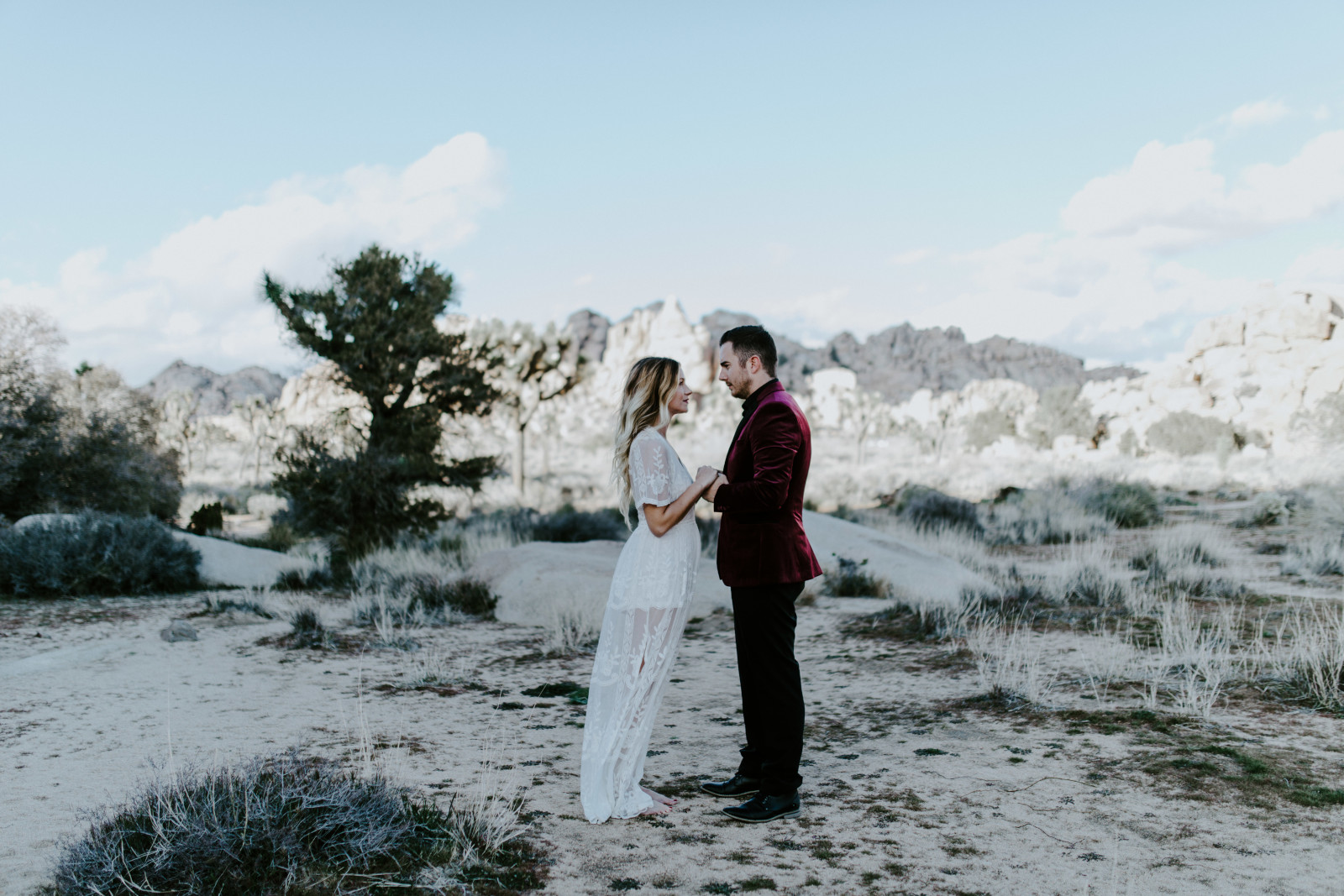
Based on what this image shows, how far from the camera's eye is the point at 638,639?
375cm

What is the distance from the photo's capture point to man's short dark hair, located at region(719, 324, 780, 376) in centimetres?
372

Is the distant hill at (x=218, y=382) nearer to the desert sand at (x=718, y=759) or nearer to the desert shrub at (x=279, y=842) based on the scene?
the desert sand at (x=718, y=759)

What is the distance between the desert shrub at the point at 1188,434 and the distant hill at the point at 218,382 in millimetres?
113985

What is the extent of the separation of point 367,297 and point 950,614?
1129cm

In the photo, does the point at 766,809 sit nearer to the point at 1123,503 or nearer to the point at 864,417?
the point at 1123,503

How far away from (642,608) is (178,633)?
620cm

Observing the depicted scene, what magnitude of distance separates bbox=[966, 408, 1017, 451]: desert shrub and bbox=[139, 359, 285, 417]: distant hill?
10193 centimetres

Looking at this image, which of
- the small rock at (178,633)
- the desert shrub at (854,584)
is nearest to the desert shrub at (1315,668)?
the desert shrub at (854,584)

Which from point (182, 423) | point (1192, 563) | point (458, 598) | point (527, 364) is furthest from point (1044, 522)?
point (182, 423)

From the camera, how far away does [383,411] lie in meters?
15.2

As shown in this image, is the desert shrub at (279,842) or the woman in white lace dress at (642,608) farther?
the woman in white lace dress at (642,608)

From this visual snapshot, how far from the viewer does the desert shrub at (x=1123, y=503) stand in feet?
54.8

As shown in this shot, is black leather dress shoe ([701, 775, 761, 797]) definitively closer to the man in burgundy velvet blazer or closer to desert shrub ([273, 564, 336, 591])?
the man in burgundy velvet blazer

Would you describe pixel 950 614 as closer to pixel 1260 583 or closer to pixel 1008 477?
pixel 1260 583
